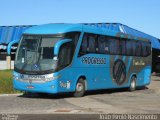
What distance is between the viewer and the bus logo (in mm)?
25500

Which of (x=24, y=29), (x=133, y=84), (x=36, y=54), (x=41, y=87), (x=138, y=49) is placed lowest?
(x=133, y=84)

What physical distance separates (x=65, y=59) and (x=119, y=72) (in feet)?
20.5

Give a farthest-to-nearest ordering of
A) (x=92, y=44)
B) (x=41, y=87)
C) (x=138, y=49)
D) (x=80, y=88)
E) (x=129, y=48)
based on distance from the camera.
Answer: (x=138, y=49)
(x=129, y=48)
(x=92, y=44)
(x=80, y=88)
(x=41, y=87)

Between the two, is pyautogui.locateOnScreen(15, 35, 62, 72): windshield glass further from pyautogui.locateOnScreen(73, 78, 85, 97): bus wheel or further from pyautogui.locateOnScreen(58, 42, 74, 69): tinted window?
pyautogui.locateOnScreen(73, 78, 85, 97): bus wheel

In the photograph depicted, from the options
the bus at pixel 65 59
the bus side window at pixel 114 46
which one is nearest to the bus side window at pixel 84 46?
the bus at pixel 65 59

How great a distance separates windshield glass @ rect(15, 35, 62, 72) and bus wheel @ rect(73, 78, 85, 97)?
2256 mm

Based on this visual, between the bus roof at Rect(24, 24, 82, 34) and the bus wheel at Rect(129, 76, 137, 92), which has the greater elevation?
the bus roof at Rect(24, 24, 82, 34)

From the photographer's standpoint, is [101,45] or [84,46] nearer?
[84,46]

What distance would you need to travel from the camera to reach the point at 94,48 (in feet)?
74.7

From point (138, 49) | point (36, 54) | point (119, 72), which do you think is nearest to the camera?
point (36, 54)

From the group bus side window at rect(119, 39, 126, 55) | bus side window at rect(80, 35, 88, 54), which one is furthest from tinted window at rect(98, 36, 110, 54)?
bus side window at rect(119, 39, 126, 55)

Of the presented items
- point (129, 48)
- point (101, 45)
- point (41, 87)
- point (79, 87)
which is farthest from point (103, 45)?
point (41, 87)

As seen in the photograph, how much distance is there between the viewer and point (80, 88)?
21.9m

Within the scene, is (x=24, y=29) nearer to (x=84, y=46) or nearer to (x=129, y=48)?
(x=129, y=48)
